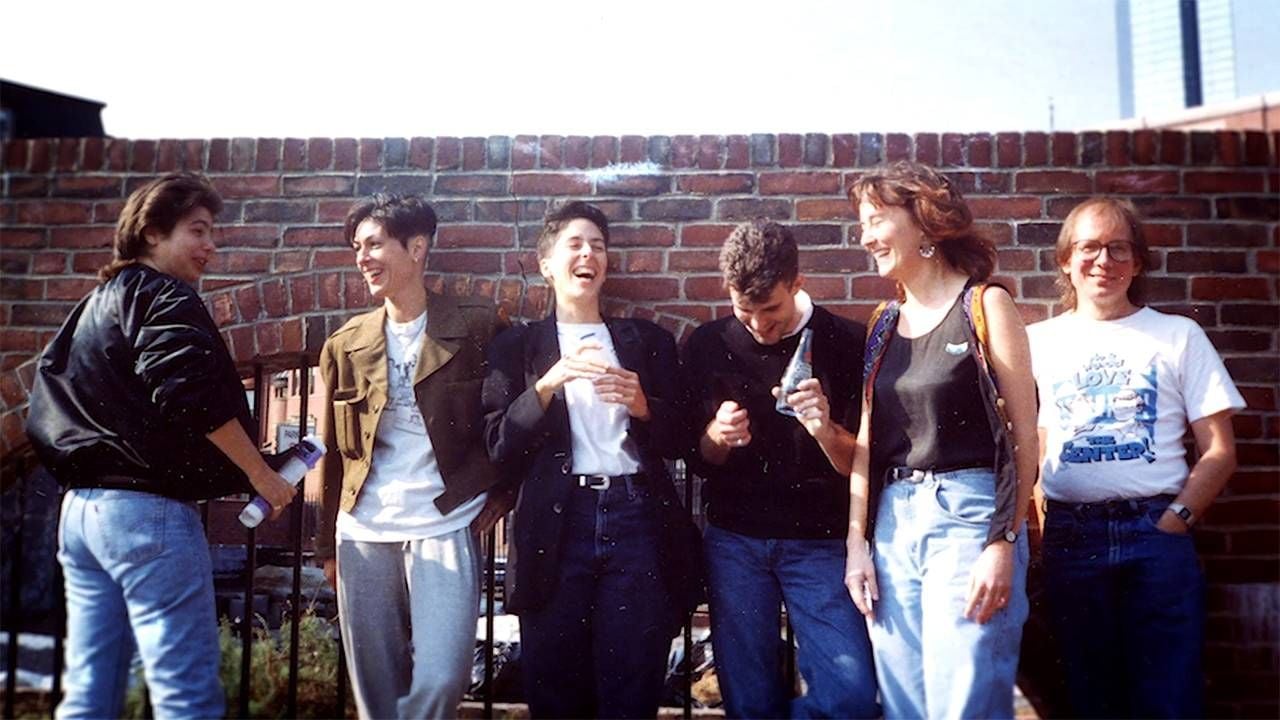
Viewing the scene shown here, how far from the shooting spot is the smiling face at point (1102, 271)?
9.32ft

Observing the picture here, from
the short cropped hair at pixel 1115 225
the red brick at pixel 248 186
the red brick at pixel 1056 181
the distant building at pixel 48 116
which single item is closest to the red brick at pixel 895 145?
the red brick at pixel 1056 181

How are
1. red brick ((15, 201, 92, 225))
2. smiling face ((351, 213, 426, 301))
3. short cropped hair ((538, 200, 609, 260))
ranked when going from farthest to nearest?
1. red brick ((15, 201, 92, 225))
2. smiling face ((351, 213, 426, 301))
3. short cropped hair ((538, 200, 609, 260))

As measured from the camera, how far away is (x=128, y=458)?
242 centimetres

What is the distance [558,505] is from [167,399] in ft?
3.59

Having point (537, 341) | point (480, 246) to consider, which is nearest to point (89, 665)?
point (537, 341)

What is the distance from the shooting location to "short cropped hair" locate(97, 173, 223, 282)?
2625 millimetres

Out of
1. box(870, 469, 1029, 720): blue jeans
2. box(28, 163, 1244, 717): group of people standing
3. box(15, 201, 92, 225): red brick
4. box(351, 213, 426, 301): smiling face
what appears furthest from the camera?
box(15, 201, 92, 225): red brick

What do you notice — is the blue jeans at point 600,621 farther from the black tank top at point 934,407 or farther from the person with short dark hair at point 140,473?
the person with short dark hair at point 140,473

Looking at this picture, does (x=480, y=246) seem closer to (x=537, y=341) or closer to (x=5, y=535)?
(x=537, y=341)

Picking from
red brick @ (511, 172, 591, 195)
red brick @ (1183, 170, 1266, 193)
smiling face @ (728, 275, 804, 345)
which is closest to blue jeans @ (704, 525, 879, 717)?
smiling face @ (728, 275, 804, 345)

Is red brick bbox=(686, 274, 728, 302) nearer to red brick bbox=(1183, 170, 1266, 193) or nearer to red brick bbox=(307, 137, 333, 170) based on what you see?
red brick bbox=(307, 137, 333, 170)

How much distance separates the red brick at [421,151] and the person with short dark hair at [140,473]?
3.31 feet

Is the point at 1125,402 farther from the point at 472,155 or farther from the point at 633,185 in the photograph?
the point at 472,155

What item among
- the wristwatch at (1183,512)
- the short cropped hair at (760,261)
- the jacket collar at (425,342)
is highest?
the short cropped hair at (760,261)
